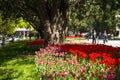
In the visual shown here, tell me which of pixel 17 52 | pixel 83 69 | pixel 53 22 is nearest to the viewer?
pixel 83 69

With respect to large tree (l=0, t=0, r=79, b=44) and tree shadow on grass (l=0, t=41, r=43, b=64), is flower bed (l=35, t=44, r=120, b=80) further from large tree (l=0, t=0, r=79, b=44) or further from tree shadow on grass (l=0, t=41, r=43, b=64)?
large tree (l=0, t=0, r=79, b=44)

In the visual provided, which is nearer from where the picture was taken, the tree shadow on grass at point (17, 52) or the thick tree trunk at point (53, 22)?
the tree shadow on grass at point (17, 52)

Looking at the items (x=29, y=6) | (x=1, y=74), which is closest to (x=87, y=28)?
(x=29, y=6)

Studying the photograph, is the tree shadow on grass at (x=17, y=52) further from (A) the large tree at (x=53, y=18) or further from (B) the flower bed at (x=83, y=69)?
(B) the flower bed at (x=83, y=69)

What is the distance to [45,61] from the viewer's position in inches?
464

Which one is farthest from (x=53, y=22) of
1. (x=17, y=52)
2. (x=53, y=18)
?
(x=17, y=52)

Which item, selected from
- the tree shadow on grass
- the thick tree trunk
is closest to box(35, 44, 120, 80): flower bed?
the tree shadow on grass

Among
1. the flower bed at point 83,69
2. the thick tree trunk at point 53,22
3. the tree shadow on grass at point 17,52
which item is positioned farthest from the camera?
the thick tree trunk at point 53,22

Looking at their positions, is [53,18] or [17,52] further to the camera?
[17,52]

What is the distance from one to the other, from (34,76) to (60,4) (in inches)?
427

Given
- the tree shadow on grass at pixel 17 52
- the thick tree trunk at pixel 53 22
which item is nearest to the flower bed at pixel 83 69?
the tree shadow on grass at pixel 17 52

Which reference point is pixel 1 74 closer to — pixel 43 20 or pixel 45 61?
pixel 45 61

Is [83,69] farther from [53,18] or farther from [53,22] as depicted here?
[53,18]

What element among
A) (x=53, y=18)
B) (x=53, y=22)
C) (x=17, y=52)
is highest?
(x=53, y=18)
